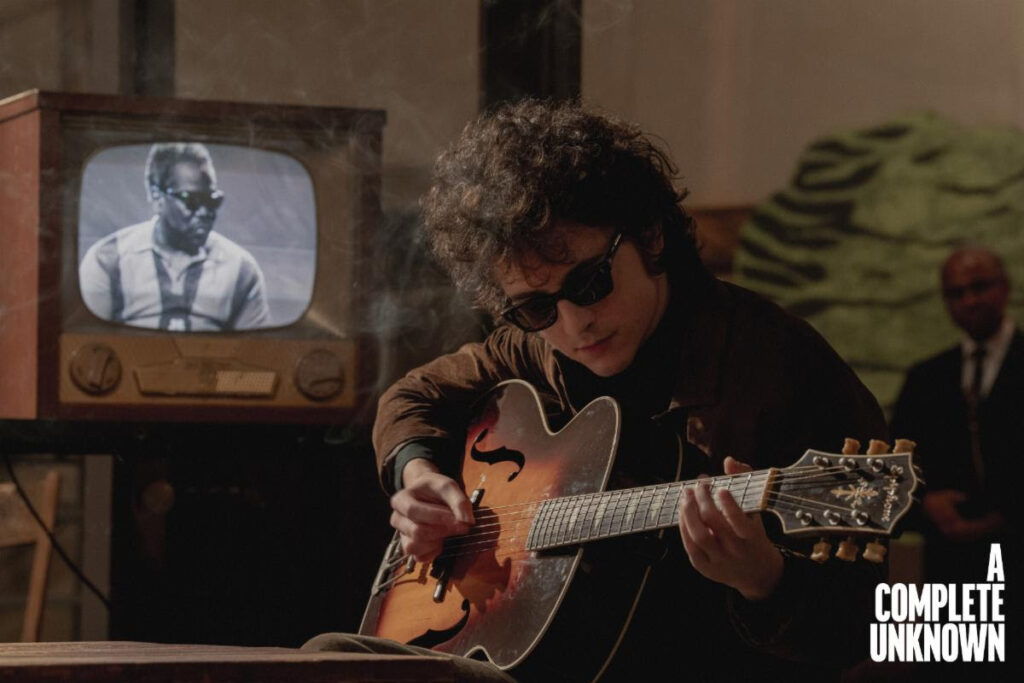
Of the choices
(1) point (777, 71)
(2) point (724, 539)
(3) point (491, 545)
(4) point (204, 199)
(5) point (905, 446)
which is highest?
(1) point (777, 71)

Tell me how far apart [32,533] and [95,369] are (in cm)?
49

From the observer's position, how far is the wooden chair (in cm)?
237

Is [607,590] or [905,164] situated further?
[905,164]

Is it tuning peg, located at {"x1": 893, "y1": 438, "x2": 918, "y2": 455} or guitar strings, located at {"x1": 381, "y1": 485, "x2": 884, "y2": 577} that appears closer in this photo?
tuning peg, located at {"x1": 893, "y1": 438, "x2": 918, "y2": 455}

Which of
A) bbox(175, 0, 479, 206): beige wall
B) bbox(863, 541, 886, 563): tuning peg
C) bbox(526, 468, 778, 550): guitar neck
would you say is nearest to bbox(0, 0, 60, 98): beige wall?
bbox(175, 0, 479, 206): beige wall

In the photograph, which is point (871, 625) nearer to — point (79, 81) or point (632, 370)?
point (632, 370)

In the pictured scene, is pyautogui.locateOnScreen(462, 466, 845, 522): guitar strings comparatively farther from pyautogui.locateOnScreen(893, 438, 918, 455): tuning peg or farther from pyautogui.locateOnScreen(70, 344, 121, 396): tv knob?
pyautogui.locateOnScreen(70, 344, 121, 396): tv knob

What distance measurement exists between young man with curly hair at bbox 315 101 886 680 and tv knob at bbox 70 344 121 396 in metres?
0.64

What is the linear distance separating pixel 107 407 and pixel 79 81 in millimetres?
757

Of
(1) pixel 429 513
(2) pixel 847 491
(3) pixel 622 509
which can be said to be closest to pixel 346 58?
(1) pixel 429 513

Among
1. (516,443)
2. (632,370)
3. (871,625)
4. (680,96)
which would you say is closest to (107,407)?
(516,443)

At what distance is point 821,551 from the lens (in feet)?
3.82

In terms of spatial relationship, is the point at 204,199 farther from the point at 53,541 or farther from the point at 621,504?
the point at 621,504

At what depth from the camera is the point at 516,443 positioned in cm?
164
